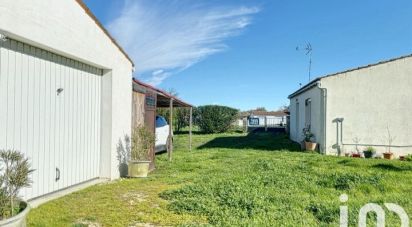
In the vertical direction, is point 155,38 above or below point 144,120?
above

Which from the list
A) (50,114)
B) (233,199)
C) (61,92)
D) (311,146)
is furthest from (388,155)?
(50,114)

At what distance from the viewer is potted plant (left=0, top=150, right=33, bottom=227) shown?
3441 mm

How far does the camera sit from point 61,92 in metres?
6.24

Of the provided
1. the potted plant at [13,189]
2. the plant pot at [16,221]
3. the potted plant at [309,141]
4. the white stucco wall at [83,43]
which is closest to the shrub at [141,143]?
the white stucco wall at [83,43]

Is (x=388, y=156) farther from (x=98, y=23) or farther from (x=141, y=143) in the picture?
(x=98, y=23)

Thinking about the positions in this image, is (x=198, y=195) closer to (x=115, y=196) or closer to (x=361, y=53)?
(x=115, y=196)

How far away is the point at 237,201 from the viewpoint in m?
5.43

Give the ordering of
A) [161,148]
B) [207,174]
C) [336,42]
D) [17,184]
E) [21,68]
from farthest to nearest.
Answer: [336,42], [161,148], [207,174], [21,68], [17,184]

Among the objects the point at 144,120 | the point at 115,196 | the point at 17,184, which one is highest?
the point at 144,120

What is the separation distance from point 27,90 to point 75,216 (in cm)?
211

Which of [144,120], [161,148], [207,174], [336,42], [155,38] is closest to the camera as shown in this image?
[207,174]

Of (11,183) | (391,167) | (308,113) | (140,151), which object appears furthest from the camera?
(308,113)

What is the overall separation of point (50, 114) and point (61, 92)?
546 mm

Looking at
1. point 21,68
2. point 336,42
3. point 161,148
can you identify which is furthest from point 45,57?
point 336,42
